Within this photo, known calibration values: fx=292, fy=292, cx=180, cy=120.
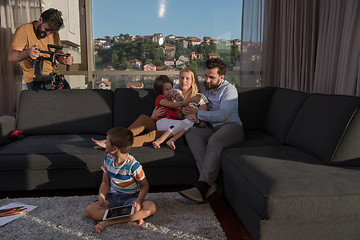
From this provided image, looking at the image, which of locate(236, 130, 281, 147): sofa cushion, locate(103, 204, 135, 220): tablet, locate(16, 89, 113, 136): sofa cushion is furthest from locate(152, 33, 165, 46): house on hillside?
locate(103, 204, 135, 220): tablet

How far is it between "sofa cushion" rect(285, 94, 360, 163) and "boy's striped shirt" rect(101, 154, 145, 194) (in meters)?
1.15

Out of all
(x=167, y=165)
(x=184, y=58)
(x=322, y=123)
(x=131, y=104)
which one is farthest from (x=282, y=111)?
(x=184, y=58)

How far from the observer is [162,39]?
4188 mm

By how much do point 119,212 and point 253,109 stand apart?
160 cm

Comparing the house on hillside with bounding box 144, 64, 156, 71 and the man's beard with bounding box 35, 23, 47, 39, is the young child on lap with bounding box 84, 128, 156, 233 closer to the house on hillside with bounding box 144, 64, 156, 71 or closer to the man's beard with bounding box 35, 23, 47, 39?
the man's beard with bounding box 35, 23, 47, 39

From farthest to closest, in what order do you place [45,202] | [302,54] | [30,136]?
Answer: [302,54] < [30,136] < [45,202]

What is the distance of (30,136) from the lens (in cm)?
261

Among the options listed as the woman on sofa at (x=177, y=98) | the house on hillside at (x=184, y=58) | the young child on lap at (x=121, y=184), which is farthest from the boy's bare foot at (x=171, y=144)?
the house on hillside at (x=184, y=58)

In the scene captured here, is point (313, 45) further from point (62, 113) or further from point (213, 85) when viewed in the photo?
point (62, 113)

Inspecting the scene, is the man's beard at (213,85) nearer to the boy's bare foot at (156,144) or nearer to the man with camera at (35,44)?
the boy's bare foot at (156,144)

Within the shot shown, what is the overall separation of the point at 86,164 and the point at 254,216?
124 cm

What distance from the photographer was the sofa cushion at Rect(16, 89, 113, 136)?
2672 millimetres

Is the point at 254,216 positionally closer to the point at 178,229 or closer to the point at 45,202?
the point at 178,229

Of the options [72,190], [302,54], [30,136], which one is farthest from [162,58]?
[72,190]
